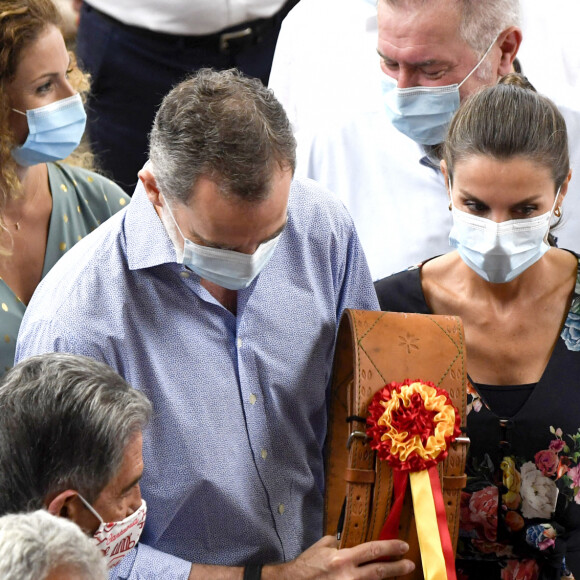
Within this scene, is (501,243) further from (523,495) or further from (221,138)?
(221,138)

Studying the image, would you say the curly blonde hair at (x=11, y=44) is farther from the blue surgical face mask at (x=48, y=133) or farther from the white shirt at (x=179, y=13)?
the white shirt at (x=179, y=13)

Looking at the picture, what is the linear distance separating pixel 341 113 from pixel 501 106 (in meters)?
1.05

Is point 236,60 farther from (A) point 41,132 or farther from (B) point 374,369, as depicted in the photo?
(B) point 374,369

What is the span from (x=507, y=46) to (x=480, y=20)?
0.14m

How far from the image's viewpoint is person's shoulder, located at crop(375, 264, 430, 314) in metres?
2.70

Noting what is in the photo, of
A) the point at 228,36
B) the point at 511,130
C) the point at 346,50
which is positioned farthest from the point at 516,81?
the point at 228,36

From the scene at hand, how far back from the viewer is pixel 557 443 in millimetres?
2506

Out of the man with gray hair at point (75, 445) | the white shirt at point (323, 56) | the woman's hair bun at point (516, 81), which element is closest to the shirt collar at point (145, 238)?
the man with gray hair at point (75, 445)

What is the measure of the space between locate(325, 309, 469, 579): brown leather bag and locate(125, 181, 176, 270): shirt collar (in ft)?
1.33

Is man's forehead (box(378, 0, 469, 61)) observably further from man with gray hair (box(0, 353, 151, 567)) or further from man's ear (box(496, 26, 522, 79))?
man with gray hair (box(0, 353, 151, 567))

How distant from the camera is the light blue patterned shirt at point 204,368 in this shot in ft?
7.63

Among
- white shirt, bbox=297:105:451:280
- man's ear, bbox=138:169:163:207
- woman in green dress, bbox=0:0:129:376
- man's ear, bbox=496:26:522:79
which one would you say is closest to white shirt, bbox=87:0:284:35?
white shirt, bbox=297:105:451:280

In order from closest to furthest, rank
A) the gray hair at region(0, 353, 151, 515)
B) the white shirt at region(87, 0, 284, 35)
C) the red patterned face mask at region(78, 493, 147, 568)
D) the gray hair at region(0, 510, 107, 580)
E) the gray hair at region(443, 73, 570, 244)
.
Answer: the gray hair at region(0, 510, 107, 580), the gray hair at region(0, 353, 151, 515), the red patterned face mask at region(78, 493, 147, 568), the gray hair at region(443, 73, 570, 244), the white shirt at region(87, 0, 284, 35)

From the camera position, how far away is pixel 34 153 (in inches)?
121
